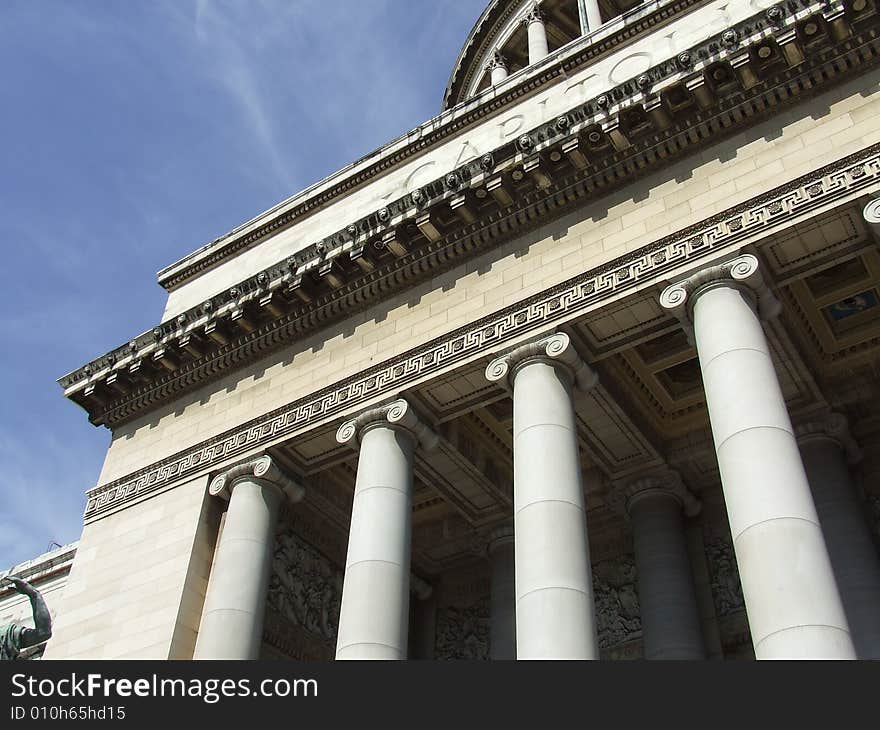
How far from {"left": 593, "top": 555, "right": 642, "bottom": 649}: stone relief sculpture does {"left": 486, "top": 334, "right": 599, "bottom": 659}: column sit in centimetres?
589

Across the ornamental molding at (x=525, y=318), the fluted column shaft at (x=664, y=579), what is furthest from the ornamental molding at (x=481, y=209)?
the fluted column shaft at (x=664, y=579)

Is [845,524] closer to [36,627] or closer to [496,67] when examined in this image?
[36,627]

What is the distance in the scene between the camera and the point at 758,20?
61.0ft

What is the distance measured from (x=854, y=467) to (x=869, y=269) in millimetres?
4273

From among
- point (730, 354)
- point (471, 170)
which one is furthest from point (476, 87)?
point (730, 354)

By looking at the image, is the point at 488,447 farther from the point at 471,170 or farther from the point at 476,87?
the point at 476,87

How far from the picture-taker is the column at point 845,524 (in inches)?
684

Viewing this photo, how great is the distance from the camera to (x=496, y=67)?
4700 cm

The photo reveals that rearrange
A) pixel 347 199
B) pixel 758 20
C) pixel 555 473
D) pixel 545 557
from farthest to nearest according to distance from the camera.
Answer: pixel 347 199, pixel 758 20, pixel 555 473, pixel 545 557

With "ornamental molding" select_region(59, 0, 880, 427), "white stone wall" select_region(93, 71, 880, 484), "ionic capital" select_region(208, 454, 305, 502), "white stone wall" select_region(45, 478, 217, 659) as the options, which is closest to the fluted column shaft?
"white stone wall" select_region(93, 71, 880, 484)

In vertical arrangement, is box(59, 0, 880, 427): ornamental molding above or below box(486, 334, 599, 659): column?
above

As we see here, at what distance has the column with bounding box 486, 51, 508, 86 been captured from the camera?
151ft

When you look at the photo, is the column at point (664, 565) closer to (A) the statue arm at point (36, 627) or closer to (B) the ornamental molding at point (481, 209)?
(B) the ornamental molding at point (481, 209)

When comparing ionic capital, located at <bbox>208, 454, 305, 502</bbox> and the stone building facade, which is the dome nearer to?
the stone building facade
